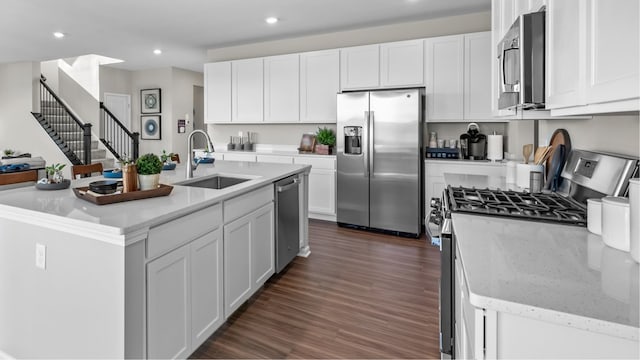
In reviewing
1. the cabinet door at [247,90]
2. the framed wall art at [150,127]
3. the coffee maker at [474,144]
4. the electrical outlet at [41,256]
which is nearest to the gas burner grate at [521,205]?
the electrical outlet at [41,256]

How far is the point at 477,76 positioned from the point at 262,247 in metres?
3.27

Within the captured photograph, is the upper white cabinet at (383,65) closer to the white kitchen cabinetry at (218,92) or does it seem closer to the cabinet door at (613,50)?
the white kitchen cabinetry at (218,92)

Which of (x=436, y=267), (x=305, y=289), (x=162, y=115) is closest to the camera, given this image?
(x=305, y=289)

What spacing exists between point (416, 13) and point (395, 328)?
3.81 m

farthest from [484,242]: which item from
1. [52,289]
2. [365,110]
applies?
[365,110]

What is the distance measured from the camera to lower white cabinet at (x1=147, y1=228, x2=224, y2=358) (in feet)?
5.30

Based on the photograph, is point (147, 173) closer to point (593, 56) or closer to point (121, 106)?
point (593, 56)

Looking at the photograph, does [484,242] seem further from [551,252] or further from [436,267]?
[436,267]

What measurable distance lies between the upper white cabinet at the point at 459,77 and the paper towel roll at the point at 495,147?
0.23m

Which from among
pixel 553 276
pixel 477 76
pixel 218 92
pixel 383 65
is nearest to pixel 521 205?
pixel 553 276

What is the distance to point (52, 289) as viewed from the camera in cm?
→ 165

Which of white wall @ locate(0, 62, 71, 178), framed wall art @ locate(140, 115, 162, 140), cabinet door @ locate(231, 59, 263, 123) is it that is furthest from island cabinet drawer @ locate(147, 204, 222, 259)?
framed wall art @ locate(140, 115, 162, 140)

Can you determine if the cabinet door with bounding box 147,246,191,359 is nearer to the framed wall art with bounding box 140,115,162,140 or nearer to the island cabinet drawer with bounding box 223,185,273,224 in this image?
the island cabinet drawer with bounding box 223,185,273,224

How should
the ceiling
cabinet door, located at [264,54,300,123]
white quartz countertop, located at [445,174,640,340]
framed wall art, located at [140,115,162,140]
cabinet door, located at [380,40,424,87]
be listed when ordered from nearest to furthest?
white quartz countertop, located at [445,174,640,340], the ceiling, cabinet door, located at [380,40,424,87], cabinet door, located at [264,54,300,123], framed wall art, located at [140,115,162,140]
